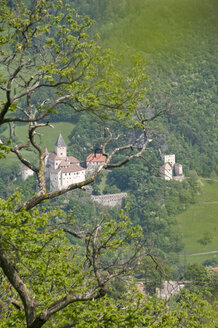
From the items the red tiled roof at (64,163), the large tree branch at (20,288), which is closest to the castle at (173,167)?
the red tiled roof at (64,163)

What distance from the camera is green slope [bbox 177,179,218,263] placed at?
65.4 m

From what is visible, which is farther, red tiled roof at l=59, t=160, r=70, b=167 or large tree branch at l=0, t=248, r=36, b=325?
red tiled roof at l=59, t=160, r=70, b=167

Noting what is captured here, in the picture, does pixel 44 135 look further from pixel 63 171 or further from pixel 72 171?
pixel 63 171

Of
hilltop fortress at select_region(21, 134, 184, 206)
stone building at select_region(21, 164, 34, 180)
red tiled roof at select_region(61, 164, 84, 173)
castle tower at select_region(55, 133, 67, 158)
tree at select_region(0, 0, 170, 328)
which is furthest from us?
castle tower at select_region(55, 133, 67, 158)

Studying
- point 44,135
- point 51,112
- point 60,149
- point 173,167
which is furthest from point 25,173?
point 51,112

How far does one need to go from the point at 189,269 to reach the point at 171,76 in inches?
2662

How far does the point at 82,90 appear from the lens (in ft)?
30.3

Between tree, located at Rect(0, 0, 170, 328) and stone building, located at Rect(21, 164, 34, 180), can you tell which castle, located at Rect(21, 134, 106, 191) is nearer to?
stone building, located at Rect(21, 164, 34, 180)


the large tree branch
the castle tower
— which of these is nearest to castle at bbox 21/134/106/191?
the castle tower

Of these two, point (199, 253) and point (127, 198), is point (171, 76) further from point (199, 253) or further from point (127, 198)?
point (199, 253)

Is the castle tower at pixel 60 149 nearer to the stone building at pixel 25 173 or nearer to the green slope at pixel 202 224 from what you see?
the stone building at pixel 25 173

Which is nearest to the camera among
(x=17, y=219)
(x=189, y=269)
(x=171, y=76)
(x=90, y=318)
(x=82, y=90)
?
(x=17, y=219)

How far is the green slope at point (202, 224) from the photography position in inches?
2574

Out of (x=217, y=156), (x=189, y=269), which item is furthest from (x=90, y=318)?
(x=217, y=156)
